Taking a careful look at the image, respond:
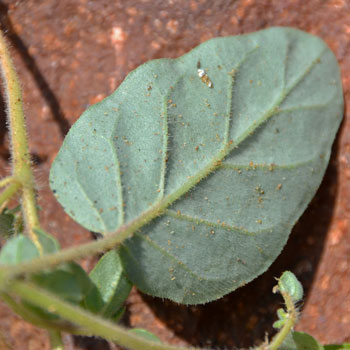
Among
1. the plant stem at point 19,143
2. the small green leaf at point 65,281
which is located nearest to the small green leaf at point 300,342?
the small green leaf at point 65,281

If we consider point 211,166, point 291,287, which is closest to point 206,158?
point 211,166

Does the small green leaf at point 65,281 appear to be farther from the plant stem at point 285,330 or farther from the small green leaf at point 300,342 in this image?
the small green leaf at point 300,342

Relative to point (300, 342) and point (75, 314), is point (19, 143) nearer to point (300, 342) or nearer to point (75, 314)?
point (75, 314)

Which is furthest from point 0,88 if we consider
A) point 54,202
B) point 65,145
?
point 65,145

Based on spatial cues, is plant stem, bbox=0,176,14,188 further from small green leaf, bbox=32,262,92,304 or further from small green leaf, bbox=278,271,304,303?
small green leaf, bbox=278,271,304,303

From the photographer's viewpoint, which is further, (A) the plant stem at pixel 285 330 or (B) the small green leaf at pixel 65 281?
(A) the plant stem at pixel 285 330
